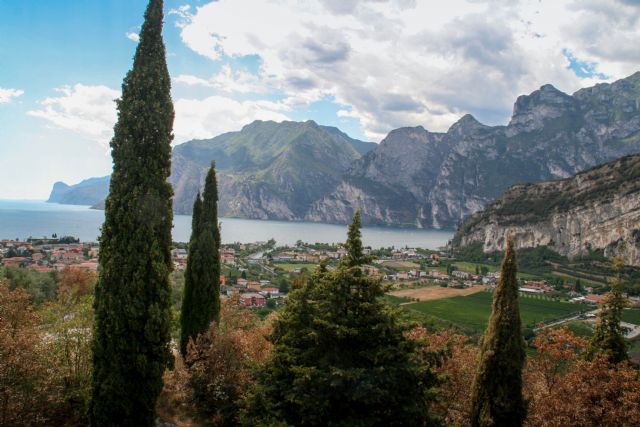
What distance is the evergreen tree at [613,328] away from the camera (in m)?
13.6

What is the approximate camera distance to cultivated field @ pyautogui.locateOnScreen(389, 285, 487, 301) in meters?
70.2

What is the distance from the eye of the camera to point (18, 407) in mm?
8305

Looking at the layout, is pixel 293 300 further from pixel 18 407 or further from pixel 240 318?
pixel 240 318

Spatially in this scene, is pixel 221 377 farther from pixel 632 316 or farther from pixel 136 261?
pixel 632 316

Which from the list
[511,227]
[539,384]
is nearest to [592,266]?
[511,227]

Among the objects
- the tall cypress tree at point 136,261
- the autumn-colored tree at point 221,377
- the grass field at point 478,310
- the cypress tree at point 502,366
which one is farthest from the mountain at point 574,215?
the tall cypress tree at point 136,261

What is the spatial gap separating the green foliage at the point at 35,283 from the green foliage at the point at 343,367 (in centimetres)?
2918

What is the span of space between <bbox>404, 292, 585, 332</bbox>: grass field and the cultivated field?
256cm

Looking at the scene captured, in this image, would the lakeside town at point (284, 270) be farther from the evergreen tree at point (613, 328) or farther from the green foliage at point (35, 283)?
the evergreen tree at point (613, 328)

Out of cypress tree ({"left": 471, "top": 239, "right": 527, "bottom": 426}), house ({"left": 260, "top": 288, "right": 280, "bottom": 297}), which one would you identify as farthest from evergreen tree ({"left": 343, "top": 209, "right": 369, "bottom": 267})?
house ({"left": 260, "top": 288, "right": 280, "bottom": 297})

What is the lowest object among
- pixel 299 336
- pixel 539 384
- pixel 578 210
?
pixel 539 384

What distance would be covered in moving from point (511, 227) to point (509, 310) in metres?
141

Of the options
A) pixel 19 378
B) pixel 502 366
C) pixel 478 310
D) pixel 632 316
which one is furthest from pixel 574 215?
pixel 19 378

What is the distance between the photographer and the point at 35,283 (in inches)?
1359
